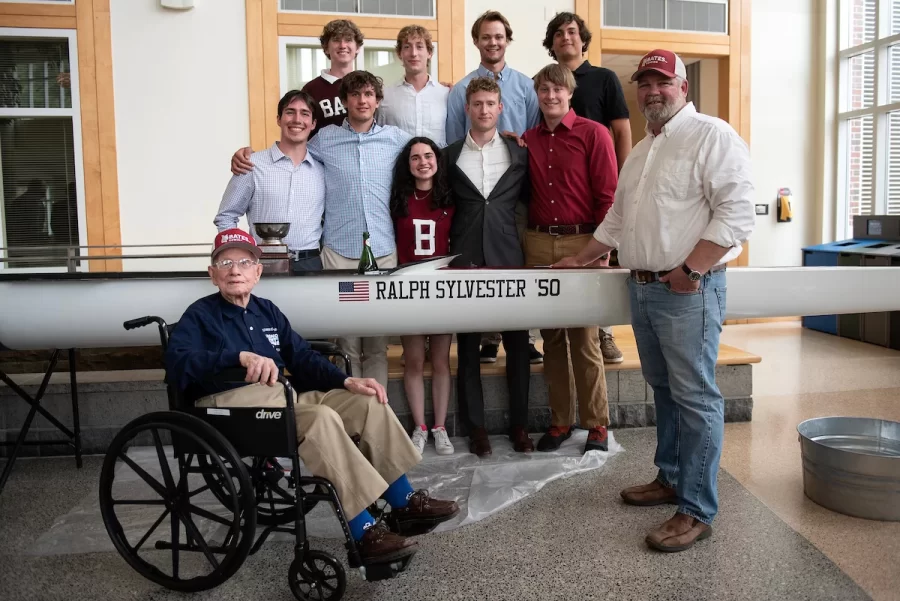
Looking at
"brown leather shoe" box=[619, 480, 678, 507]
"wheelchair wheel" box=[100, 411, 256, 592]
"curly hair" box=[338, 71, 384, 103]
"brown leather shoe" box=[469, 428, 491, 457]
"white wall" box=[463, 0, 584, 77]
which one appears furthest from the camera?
"white wall" box=[463, 0, 584, 77]

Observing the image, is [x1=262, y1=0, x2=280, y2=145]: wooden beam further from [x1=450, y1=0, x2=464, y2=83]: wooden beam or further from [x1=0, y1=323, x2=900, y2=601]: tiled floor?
[x1=0, y1=323, x2=900, y2=601]: tiled floor

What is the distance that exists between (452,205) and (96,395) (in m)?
1.85

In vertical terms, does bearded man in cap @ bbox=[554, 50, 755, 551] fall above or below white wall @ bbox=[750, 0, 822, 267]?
below

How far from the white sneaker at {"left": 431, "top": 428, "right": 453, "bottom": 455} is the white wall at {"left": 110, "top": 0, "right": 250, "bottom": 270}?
337 cm

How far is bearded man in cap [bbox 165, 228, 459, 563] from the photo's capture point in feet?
6.45

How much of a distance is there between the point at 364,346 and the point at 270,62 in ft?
11.9

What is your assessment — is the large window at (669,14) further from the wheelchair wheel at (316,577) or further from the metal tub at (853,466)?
the wheelchair wheel at (316,577)

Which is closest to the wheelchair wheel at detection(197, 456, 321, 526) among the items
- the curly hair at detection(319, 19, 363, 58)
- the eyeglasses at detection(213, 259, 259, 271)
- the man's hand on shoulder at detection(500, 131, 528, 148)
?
the eyeglasses at detection(213, 259, 259, 271)

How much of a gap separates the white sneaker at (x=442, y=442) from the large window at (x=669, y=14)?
15.5 ft

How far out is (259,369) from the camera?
1920mm

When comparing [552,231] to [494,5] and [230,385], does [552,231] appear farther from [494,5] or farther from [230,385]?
[494,5]

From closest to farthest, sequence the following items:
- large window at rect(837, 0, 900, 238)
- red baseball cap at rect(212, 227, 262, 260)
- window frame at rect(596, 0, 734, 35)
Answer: red baseball cap at rect(212, 227, 262, 260), window frame at rect(596, 0, 734, 35), large window at rect(837, 0, 900, 238)

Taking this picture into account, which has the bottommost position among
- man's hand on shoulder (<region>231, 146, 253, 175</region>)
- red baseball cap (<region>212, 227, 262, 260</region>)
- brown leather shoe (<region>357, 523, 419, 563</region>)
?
brown leather shoe (<region>357, 523, 419, 563</region>)

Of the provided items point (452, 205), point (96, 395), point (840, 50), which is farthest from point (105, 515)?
point (840, 50)
